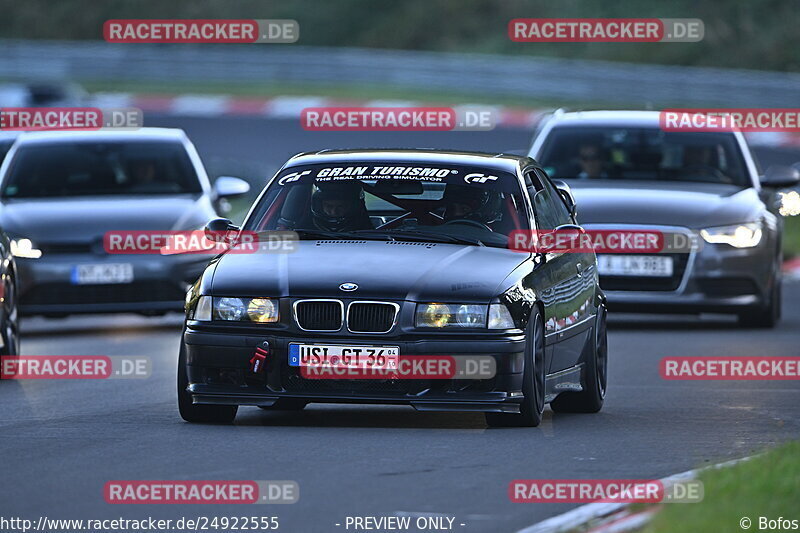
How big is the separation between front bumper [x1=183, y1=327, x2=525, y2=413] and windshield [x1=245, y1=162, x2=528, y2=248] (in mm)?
1049

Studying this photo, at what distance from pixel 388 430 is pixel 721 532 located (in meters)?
3.90

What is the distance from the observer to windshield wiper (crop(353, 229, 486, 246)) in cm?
1090

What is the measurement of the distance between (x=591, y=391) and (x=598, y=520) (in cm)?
420

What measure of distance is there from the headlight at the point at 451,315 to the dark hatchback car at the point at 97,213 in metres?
7.36

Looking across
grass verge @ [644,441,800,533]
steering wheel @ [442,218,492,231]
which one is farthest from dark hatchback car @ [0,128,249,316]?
grass verge @ [644,441,800,533]

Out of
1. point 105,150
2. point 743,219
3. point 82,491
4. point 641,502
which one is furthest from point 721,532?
point 105,150

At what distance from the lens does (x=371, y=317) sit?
10.1 metres

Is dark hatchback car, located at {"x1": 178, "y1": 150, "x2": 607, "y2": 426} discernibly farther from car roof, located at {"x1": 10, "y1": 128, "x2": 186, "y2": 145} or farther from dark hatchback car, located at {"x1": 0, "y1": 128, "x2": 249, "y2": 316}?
car roof, located at {"x1": 10, "y1": 128, "x2": 186, "y2": 145}

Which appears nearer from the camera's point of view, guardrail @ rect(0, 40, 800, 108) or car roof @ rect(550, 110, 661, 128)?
car roof @ rect(550, 110, 661, 128)

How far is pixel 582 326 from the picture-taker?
1162cm

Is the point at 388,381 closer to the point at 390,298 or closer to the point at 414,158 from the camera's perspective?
the point at 390,298

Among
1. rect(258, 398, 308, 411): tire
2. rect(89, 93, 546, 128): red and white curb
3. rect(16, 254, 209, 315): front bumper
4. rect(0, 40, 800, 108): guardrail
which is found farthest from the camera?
rect(89, 93, 546, 128): red and white curb

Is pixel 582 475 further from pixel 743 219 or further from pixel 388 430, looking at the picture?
pixel 743 219

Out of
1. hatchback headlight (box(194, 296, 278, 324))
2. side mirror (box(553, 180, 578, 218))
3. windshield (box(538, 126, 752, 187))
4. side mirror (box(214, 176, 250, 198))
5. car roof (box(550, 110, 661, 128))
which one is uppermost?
hatchback headlight (box(194, 296, 278, 324))
